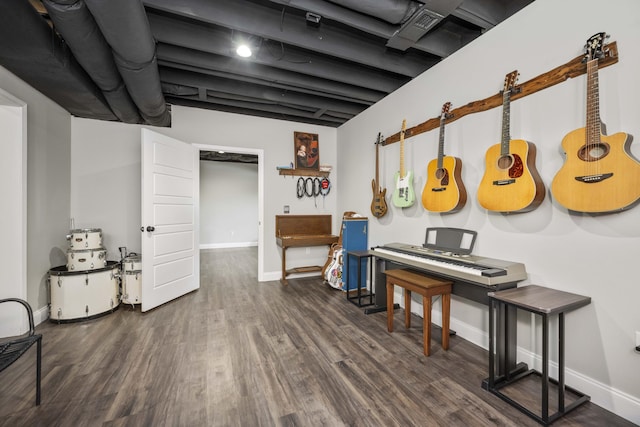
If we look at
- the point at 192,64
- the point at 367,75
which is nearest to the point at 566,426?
the point at 367,75

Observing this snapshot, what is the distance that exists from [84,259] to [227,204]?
5026 mm

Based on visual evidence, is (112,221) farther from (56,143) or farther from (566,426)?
(566,426)

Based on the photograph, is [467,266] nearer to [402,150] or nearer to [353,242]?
[402,150]

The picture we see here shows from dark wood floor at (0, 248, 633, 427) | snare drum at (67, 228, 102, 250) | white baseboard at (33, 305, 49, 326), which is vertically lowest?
dark wood floor at (0, 248, 633, 427)

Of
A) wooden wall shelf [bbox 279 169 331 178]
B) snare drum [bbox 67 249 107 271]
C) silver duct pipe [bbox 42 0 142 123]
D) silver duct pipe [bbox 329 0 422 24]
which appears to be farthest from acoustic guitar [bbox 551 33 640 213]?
snare drum [bbox 67 249 107 271]

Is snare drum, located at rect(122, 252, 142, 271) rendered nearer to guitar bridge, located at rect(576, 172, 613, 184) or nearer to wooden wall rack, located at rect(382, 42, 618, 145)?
wooden wall rack, located at rect(382, 42, 618, 145)

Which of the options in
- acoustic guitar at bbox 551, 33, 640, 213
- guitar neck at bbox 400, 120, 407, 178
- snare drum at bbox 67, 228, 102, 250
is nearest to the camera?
acoustic guitar at bbox 551, 33, 640, 213

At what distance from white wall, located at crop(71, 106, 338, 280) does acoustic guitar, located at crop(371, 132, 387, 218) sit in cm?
133

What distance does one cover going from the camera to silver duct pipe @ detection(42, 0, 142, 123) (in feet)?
5.26

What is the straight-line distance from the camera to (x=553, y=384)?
5.87 feet

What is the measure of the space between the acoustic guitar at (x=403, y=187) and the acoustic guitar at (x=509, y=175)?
0.87m

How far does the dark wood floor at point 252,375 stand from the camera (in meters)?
1.51

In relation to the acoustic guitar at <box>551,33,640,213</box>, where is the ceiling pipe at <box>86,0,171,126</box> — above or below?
above

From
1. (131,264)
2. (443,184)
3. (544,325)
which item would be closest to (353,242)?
(443,184)
